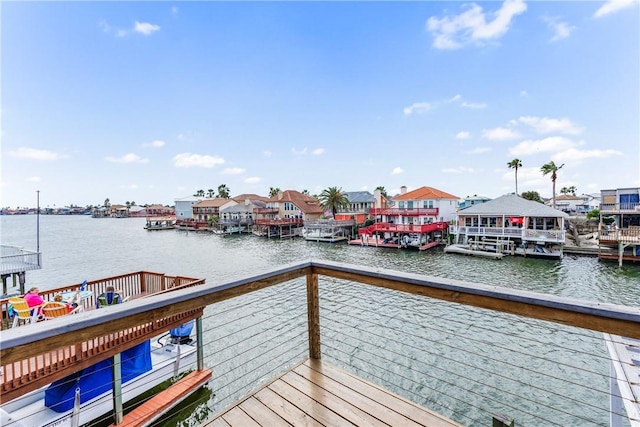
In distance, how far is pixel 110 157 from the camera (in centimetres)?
4159

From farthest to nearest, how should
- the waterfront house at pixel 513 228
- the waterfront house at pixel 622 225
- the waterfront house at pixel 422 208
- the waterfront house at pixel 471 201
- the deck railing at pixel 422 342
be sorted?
the waterfront house at pixel 471 201 → the waterfront house at pixel 422 208 → the waterfront house at pixel 513 228 → the waterfront house at pixel 622 225 → the deck railing at pixel 422 342

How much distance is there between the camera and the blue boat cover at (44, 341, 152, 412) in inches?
179

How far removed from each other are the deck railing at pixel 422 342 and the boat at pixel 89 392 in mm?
1135

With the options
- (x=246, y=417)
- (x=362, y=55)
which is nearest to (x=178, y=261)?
(x=362, y=55)

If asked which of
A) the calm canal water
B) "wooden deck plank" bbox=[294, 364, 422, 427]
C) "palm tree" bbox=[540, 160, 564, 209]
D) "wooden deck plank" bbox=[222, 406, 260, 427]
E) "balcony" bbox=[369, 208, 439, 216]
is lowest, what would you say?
the calm canal water

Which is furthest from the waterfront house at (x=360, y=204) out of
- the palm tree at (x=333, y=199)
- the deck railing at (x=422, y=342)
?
the deck railing at (x=422, y=342)

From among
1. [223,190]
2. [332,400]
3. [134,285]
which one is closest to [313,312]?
[332,400]

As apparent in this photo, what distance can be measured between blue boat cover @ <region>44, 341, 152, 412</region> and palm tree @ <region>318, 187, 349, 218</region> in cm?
3405

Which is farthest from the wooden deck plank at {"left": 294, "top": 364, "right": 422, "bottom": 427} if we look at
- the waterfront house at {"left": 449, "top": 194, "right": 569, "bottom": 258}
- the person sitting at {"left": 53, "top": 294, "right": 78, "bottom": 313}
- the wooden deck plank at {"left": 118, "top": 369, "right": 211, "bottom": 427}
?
the waterfront house at {"left": 449, "top": 194, "right": 569, "bottom": 258}

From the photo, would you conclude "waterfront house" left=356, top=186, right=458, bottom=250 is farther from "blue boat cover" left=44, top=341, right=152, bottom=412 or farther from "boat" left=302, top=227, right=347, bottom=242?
"blue boat cover" left=44, top=341, right=152, bottom=412

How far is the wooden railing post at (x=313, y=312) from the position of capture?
233 centimetres

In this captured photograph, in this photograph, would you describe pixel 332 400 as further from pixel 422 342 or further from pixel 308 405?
pixel 422 342

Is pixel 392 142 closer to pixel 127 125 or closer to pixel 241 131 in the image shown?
pixel 241 131

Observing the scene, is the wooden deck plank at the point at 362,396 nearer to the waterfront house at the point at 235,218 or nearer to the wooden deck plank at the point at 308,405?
the wooden deck plank at the point at 308,405
